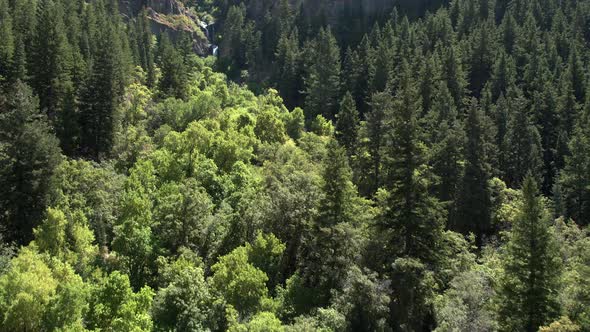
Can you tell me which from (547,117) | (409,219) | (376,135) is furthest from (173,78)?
(547,117)

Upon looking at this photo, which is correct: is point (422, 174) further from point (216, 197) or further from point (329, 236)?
point (216, 197)

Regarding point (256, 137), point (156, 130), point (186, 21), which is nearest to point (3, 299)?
point (156, 130)

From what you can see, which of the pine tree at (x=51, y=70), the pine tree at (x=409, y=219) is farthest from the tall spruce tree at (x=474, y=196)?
the pine tree at (x=51, y=70)

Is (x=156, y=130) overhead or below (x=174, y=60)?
below

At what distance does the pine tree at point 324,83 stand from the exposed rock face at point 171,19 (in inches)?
1598

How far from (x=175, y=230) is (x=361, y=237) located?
50.1ft

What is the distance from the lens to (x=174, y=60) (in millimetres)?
78688

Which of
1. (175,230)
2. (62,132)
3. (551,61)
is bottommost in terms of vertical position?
(175,230)

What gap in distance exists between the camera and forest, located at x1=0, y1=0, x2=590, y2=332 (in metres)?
31.1

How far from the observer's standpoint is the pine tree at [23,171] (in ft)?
139

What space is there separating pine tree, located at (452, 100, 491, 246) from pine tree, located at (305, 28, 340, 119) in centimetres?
3480

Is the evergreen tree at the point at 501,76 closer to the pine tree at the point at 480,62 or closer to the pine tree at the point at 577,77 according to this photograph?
the pine tree at the point at 480,62

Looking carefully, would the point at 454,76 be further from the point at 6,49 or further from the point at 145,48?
the point at 6,49

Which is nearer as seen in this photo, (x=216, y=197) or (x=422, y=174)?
(x=422, y=174)
